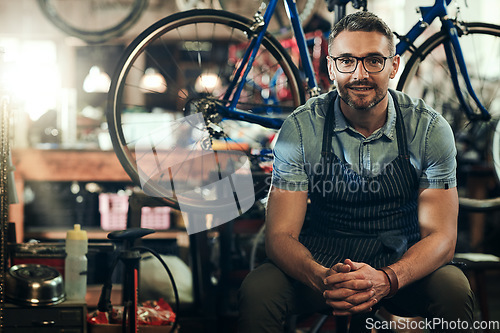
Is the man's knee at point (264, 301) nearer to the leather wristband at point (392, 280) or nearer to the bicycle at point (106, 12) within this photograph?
the leather wristband at point (392, 280)

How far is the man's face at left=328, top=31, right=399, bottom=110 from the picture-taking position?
191cm

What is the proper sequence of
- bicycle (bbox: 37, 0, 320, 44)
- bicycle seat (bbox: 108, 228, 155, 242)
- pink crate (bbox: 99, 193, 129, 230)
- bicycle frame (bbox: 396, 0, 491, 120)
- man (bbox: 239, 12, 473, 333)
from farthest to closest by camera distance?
bicycle (bbox: 37, 0, 320, 44) < pink crate (bbox: 99, 193, 129, 230) < bicycle frame (bbox: 396, 0, 491, 120) < bicycle seat (bbox: 108, 228, 155, 242) < man (bbox: 239, 12, 473, 333)

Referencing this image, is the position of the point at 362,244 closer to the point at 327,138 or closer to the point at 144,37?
the point at 327,138

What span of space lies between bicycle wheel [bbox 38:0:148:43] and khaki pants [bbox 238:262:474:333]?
10.3ft

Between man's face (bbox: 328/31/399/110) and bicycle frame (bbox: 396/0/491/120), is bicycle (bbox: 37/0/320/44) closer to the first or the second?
bicycle frame (bbox: 396/0/491/120)

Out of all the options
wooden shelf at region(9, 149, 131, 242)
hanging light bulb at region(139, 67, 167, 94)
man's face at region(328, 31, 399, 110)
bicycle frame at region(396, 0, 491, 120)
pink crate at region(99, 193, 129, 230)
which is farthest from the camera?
hanging light bulb at region(139, 67, 167, 94)

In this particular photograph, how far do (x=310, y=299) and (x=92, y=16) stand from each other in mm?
4209

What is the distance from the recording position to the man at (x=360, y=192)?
179 cm

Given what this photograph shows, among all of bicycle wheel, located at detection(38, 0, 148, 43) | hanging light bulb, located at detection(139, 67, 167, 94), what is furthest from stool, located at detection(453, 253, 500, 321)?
hanging light bulb, located at detection(139, 67, 167, 94)

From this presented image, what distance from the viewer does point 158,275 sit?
9.36 ft

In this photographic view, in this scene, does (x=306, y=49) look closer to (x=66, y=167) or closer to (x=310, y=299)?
(x=310, y=299)

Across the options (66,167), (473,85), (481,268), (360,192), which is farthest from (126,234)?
(473,85)

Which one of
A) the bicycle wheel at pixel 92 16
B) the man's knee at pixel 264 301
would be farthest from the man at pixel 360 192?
the bicycle wheel at pixel 92 16

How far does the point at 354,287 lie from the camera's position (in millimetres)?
1666
